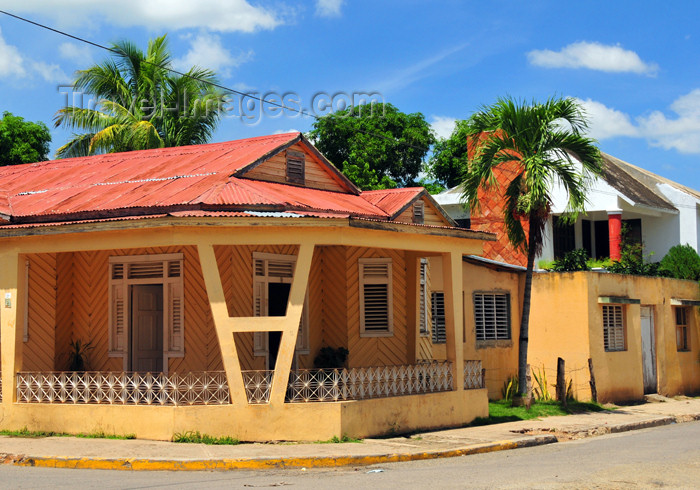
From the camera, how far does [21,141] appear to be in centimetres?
3006

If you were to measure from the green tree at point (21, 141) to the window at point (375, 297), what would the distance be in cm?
1726

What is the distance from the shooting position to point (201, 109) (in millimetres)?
28109

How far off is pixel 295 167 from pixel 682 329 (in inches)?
534

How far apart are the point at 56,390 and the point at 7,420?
894mm

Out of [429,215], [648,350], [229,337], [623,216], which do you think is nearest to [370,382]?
[229,337]

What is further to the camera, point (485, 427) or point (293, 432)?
point (485, 427)

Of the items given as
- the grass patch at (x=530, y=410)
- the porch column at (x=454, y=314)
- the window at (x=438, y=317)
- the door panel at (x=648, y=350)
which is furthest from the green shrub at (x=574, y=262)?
the porch column at (x=454, y=314)

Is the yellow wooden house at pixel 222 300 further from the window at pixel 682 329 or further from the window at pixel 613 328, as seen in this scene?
the window at pixel 682 329

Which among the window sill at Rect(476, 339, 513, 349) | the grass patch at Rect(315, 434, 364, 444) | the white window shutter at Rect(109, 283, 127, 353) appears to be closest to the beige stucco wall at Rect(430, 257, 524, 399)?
the window sill at Rect(476, 339, 513, 349)

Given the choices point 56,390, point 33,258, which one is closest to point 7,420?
point 56,390

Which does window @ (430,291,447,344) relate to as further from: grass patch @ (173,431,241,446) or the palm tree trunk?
grass patch @ (173,431,241,446)

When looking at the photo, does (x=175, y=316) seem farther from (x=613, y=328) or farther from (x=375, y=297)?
(x=613, y=328)

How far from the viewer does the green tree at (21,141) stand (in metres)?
29.6

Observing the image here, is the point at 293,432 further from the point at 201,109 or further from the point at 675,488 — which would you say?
the point at 201,109
